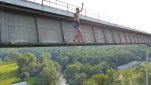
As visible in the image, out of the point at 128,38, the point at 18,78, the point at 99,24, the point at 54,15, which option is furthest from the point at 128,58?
the point at 54,15

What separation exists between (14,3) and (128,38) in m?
19.0

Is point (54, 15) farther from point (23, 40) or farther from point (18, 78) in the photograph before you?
point (18, 78)

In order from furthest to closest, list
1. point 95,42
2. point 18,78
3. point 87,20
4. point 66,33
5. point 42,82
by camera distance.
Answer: point 18,78, point 42,82, point 95,42, point 87,20, point 66,33

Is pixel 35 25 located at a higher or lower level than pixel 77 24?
lower

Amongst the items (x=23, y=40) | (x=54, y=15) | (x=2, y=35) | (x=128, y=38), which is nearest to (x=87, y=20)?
(x=54, y=15)

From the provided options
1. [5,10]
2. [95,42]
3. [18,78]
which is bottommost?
[18,78]

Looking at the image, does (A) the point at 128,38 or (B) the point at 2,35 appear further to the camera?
(A) the point at 128,38

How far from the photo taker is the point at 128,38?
27359 mm

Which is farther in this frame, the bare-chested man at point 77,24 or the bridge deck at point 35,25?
the bare-chested man at point 77,24

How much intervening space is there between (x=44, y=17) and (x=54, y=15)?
22.8 inches

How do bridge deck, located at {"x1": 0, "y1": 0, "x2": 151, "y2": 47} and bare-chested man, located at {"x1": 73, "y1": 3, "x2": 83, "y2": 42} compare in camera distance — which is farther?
bare-chested man, located at {"x1": 73, "y1": 3, "x2": 83, "y2": 42}

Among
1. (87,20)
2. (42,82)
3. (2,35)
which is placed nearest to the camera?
(2,35)

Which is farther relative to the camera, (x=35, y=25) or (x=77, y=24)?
(x=77, y=24)

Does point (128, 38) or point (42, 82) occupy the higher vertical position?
point (128, 38)
